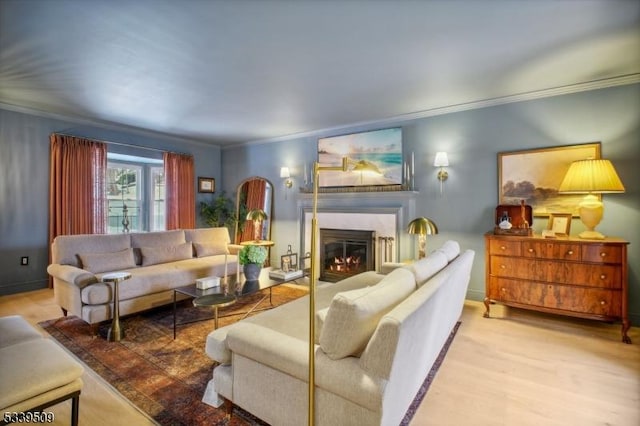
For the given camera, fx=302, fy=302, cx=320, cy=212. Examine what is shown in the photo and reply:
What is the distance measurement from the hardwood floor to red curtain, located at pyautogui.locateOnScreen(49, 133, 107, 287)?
5.79 feet

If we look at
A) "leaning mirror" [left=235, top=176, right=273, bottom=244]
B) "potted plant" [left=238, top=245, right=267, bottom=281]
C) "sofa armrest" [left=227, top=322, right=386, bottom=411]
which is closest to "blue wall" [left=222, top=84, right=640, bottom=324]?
"leaning mirror" [left=235, top=176, right=273, bottom=244]

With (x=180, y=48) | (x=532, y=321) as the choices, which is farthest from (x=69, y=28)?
(x=532, y=321)

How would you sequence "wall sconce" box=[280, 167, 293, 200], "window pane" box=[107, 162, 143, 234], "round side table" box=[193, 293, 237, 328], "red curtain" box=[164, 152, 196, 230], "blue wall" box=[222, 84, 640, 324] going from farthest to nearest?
Result: "red curtain" box=[164, 152, 196, 230] → "wall sconce" box=[280, 167, 293, 200] → "window pane" box=[107, 162, 143, 234] → "blue wall" box=[222, 84, 640, 324] → "round side table" box=[193, 293, 237, 328]

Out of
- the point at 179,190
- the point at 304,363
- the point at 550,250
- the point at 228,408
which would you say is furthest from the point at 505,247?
the point at 179,190

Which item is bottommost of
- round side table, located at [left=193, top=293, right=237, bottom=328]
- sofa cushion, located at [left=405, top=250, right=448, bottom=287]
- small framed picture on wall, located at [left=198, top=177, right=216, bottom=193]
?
round side table, located at [left=193, top=293, right=237, bottom=328]

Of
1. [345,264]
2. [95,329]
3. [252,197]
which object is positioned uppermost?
[252,197]

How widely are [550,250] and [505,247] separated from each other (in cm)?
38

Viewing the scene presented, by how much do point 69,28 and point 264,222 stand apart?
411 centimetres

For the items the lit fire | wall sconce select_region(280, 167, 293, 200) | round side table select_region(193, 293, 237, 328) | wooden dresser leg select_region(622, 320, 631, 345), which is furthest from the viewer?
wall sconce select_region(280, 167, 293, 200)

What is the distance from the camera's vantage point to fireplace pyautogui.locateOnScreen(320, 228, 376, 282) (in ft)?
14.8

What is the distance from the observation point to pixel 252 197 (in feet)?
20.4

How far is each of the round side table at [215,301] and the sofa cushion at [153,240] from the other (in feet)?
5.50

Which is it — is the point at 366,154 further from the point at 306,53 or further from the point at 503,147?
the point at 306,53

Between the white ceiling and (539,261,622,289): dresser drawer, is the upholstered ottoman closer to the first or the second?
the white ceiling
